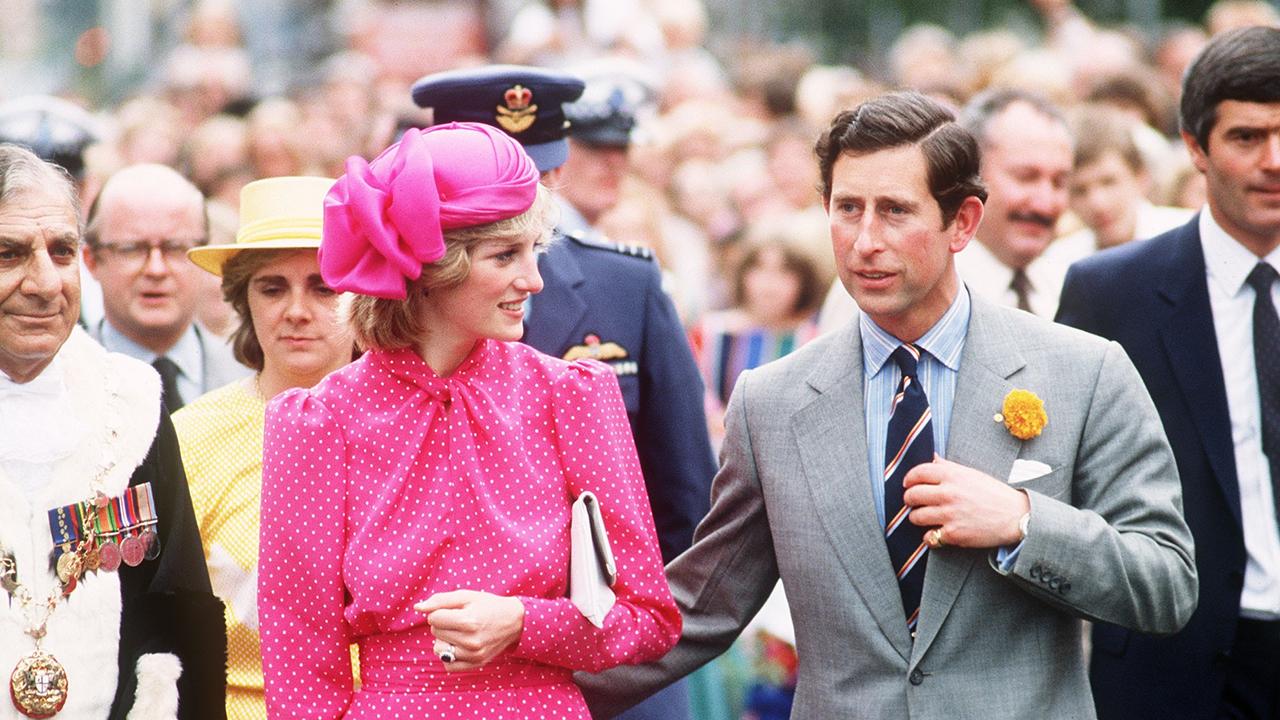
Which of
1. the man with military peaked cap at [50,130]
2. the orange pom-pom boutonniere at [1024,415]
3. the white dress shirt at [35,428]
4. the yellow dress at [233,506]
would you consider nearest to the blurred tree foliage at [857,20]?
the man with military peaked cap at [50,130]

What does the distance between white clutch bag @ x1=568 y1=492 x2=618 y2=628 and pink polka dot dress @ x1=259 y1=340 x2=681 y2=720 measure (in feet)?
0.10

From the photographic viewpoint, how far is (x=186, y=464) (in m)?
5.11

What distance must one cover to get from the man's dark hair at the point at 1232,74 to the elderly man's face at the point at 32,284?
325 cm

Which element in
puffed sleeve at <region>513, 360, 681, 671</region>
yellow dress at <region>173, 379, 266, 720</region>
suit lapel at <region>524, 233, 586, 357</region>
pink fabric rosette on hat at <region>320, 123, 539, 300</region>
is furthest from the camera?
suit lapel at <region>524, 233, 586, 357</region>

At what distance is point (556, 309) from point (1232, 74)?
2.09 m

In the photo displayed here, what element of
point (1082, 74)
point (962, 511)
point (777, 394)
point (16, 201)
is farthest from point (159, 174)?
point (1082, 74)

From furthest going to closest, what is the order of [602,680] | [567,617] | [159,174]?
[159,174]
[602,680]
[567,617]

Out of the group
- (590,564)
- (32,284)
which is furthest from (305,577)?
(32,284)

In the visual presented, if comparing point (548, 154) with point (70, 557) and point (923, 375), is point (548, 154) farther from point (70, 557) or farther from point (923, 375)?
point (70, 557)

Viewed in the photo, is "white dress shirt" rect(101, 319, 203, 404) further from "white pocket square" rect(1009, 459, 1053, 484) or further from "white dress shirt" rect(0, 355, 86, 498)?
"white pocket square" rect(1009, 459, 1053, 484)

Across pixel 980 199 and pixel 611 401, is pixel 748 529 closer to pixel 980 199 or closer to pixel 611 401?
pixel 611 401

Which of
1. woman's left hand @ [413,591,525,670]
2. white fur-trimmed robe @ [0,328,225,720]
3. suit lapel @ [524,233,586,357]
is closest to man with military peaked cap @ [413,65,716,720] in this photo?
suit lapel @ [524,233,586,357]

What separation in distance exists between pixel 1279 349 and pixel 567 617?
2.49 metres

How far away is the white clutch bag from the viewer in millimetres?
3912
